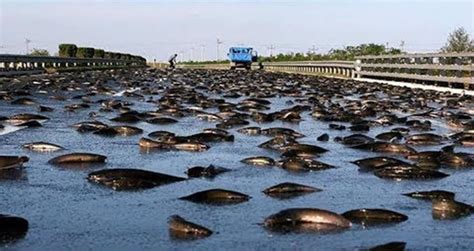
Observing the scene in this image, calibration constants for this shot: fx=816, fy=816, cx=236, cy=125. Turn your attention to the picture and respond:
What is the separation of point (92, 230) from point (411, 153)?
5.46m

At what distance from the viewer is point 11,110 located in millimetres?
16922

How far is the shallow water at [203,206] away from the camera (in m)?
5.97

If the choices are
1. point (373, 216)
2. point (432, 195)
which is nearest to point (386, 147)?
point (432, 195)

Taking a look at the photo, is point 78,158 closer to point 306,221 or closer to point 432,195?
point 306,221

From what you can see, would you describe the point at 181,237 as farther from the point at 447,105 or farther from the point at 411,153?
the point at 447,105

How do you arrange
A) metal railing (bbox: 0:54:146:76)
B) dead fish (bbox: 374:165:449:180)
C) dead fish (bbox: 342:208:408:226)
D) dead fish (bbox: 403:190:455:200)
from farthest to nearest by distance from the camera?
metal railing (bbox: 0:54:146:76), dead fish (bbox: 374:165:449:180), dead fish (bbox: 403:190:455:200), dead fish (bbox: 342:208:408:226)

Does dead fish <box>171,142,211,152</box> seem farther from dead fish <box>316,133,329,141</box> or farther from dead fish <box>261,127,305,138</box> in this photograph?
dead fish <box>316,133,329,141</box>

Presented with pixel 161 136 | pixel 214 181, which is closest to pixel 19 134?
pixel 161 136

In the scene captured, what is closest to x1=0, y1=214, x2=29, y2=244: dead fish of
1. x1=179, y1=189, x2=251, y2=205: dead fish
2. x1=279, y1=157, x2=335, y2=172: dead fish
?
x1=179, y1=189, x2=251, y2=205: dead fish

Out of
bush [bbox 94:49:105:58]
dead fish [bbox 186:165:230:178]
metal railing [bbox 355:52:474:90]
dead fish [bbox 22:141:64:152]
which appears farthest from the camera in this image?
bush [bbox 94:49:105:58]

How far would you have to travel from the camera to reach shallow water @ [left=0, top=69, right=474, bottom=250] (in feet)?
19.6

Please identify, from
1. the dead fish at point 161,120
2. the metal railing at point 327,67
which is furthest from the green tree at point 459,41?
the dead fish at point 161,120

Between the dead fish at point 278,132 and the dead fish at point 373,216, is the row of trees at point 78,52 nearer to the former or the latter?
the dead fish at point 278,132

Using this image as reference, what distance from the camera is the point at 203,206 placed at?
7.18 metres
